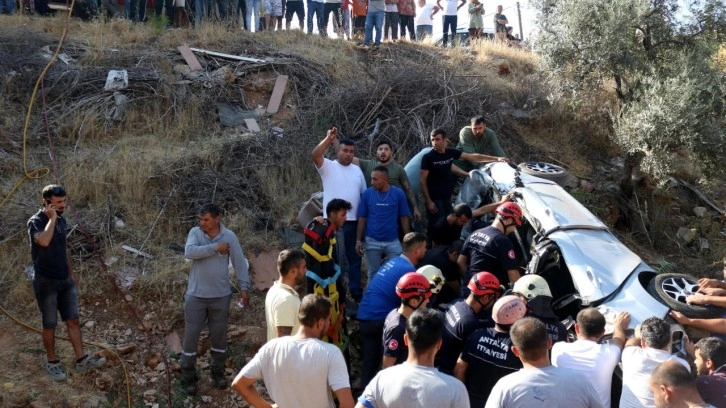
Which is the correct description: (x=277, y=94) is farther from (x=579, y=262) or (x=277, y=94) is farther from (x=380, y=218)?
(x=579, y=262)

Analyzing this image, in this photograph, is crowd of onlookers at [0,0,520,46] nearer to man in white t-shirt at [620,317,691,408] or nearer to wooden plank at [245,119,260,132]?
wooden plank at [245,119,260,132]

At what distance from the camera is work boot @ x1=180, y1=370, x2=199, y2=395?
651 cm

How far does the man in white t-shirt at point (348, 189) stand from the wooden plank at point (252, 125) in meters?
3.84

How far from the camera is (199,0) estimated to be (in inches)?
555

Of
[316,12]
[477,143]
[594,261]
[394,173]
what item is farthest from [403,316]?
[316,12]

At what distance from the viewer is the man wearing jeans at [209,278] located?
6.13m

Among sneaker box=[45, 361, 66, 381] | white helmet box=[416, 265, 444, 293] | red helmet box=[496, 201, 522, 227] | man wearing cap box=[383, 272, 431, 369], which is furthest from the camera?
sneaker box=[45, 361, 66, 381]

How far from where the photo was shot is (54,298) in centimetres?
632

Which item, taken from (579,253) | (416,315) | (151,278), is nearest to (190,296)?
(151,278)

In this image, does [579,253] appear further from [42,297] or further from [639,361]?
[42,297]

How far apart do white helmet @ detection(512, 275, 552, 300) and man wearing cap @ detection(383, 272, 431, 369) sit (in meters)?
0.73

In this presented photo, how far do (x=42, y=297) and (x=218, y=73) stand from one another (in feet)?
21.9

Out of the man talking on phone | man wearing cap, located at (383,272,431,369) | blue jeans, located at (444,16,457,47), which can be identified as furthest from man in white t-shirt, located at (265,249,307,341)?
blue jeans, located at (444,16,457,47)

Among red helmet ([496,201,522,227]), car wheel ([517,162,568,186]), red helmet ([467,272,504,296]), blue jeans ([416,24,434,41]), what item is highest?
blue jeans ([416,24,434,41])
